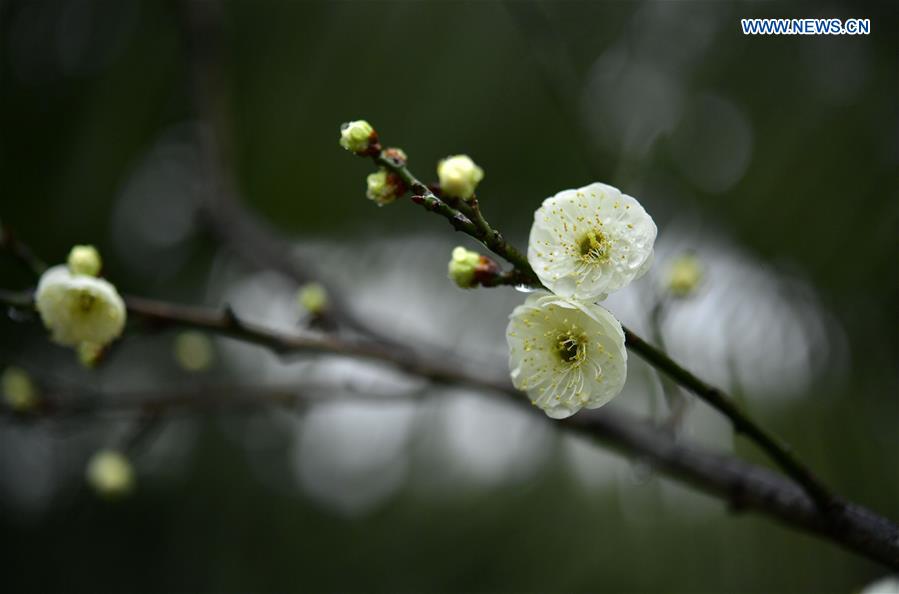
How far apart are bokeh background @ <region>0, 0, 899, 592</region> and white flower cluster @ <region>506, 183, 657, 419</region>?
36cm

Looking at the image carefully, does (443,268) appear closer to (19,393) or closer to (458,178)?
(19,393)

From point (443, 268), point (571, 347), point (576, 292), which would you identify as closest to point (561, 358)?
point (571, 347)

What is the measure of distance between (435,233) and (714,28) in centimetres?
97

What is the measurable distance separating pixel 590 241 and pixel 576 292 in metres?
0.12

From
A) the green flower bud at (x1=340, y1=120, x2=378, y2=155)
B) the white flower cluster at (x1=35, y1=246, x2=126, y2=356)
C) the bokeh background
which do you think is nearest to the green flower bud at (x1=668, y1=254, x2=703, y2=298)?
the bokeh background

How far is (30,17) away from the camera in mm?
2508

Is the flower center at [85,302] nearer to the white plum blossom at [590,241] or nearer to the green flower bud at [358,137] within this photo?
the green flower bud at [358,137]

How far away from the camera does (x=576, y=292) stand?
761mm

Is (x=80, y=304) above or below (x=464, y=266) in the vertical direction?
below

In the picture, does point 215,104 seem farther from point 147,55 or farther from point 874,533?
point 874,533

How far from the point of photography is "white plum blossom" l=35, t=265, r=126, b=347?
92 cm

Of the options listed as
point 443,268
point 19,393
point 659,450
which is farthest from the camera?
point 443,268

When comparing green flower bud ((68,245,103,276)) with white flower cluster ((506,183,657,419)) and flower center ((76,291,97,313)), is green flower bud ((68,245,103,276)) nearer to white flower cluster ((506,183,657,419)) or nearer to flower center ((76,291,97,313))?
flower center ((76,291,97,313))

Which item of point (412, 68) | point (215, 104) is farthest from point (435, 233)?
point (215, 104)
